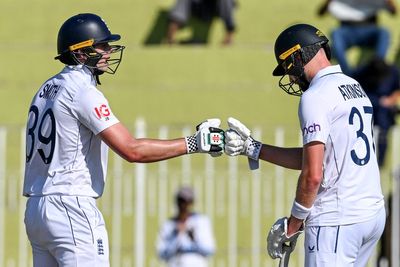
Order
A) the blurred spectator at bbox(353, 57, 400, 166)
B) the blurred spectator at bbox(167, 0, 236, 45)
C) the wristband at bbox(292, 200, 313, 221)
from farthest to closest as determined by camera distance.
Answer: the blurred spectator at bbox(167, 0, 236, 45) → the blurred spectator at bbox(353, 57, 400, 166) → the wristband at bbox(292, 200, 313, 221)

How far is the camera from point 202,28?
48.7ft

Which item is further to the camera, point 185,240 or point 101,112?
point 185,240

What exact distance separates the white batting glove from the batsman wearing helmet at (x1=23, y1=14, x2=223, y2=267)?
0.50 meters

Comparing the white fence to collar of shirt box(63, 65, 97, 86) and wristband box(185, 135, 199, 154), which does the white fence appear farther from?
collar of shirt box(63, 65, 97, 86)

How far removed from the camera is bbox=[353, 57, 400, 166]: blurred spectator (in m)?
12.9

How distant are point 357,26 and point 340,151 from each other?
720cm

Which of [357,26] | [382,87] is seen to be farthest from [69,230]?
[357,26]

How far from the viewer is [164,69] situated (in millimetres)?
14039

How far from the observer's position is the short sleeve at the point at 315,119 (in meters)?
7.11

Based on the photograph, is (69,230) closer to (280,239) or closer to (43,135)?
(43,135)

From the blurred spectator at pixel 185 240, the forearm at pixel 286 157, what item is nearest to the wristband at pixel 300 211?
the forearm at pixel 286 157

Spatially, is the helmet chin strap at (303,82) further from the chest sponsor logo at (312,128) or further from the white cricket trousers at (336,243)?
the white cricket trousers at (336,243)

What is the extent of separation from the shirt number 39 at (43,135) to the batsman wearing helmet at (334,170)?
1448 millimetres

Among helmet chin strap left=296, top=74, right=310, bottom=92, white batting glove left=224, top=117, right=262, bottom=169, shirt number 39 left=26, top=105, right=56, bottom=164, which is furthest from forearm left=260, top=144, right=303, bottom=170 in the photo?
shirt number 39 left=26, top=105, right=56, bottom=164
